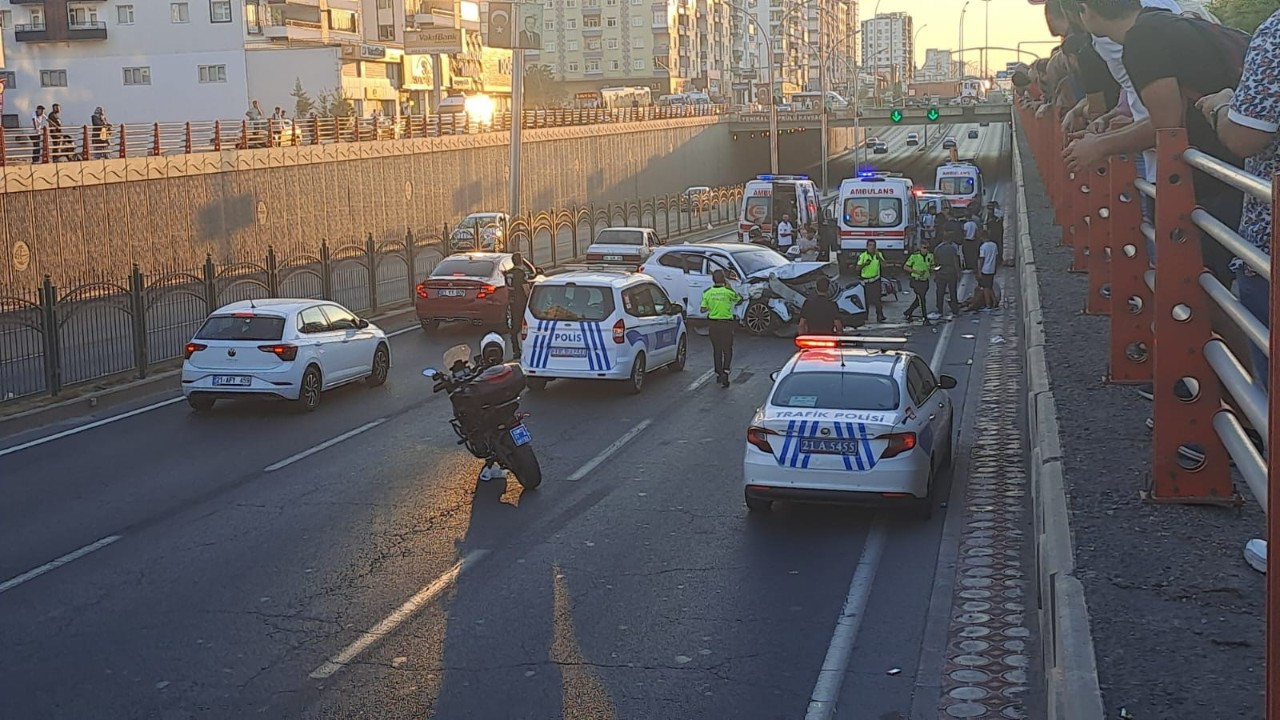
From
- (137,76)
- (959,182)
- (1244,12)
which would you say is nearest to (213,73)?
(137,76)

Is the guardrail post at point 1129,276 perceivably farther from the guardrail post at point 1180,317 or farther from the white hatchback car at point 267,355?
the white hatchback car at point 267,355

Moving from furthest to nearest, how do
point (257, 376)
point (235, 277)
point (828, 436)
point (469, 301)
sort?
point (469, 301) → point (235, 277) → point (257, 376) → point (828, 436)

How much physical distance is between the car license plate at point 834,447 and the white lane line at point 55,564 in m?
5.94

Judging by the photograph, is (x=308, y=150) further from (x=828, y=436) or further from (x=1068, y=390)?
(x=1068, y=390)

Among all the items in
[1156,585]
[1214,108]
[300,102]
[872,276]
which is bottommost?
[872,276]

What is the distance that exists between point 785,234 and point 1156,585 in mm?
38503

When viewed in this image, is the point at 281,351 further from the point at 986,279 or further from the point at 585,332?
the point at 986,279

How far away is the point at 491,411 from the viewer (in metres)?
14.3

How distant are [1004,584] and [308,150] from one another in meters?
40.3

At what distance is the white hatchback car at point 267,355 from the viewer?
19.0m

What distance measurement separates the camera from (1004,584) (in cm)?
1066

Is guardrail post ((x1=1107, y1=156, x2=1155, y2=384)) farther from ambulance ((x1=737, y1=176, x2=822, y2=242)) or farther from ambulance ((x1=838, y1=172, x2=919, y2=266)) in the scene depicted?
ambulance ((x1=737, y1=176, x2=822, y2=242))

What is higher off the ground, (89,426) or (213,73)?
(213,73)

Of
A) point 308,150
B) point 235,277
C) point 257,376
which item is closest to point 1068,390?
point 257,376
